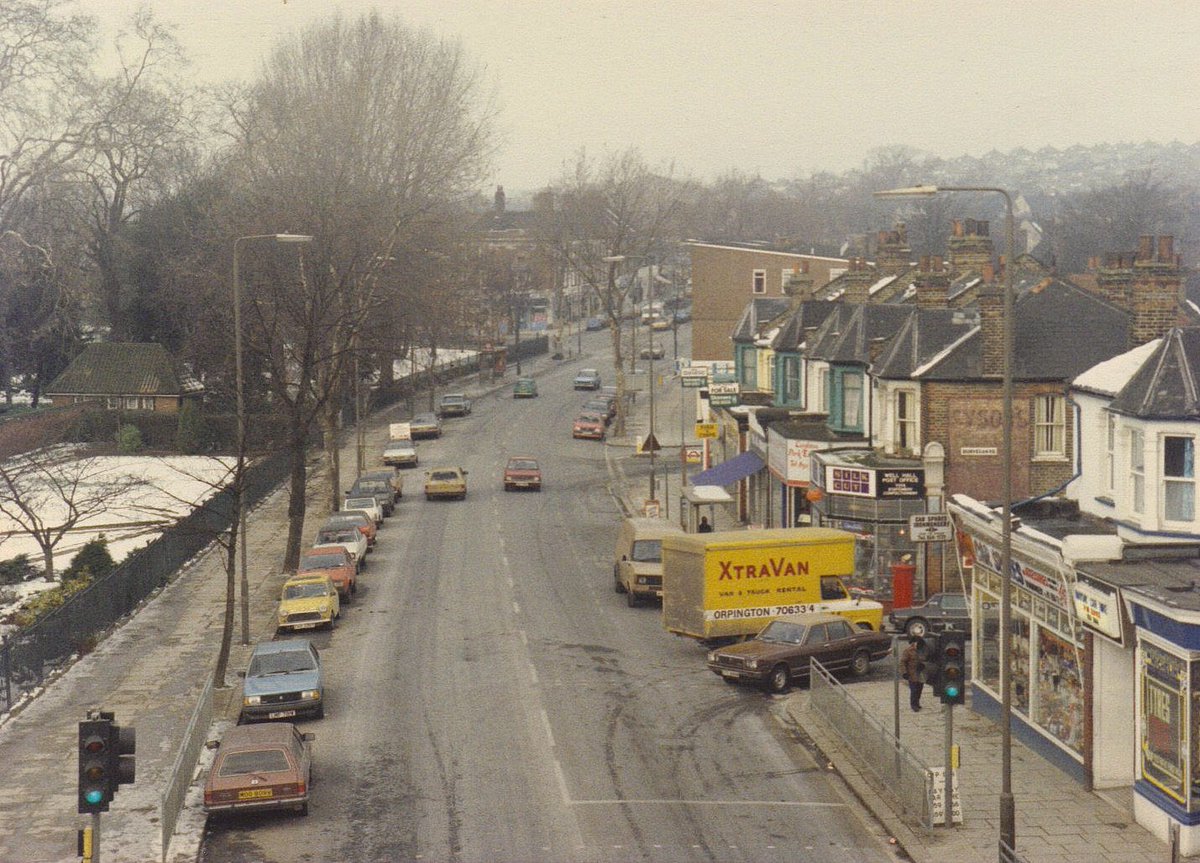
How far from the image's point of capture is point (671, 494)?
63938 millimetres

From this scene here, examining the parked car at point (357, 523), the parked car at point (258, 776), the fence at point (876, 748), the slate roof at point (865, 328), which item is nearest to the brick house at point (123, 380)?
the parked car at point (357, 523)

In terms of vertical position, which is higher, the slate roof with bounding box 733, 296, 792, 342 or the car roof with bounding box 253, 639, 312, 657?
the slate roof with bounding box 733, 296, 792, 342

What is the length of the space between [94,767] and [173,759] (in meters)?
9.72

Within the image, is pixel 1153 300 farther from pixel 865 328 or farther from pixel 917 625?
pixel 865 328

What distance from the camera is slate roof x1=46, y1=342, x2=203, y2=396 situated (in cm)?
8306

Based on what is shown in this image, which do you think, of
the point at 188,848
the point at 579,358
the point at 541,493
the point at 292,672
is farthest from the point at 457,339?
the point at 188,848

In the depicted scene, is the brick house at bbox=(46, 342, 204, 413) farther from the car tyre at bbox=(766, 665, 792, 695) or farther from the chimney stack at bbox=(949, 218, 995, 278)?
the car tyre at bbox=(766, 665, 792, 695)

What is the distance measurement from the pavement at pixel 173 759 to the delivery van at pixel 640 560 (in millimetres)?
9861

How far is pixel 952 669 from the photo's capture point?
21.1 meters

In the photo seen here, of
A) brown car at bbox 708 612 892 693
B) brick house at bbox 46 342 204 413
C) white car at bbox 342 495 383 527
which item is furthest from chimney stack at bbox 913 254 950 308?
brick house at bbox 46 342 204 413

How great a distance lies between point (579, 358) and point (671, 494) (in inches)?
2868

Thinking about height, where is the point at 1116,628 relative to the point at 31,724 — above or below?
above

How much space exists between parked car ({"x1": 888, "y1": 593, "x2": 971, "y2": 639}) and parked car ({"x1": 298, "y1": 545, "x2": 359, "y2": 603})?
15.0 m

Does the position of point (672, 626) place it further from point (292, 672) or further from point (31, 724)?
point (31, 724)
